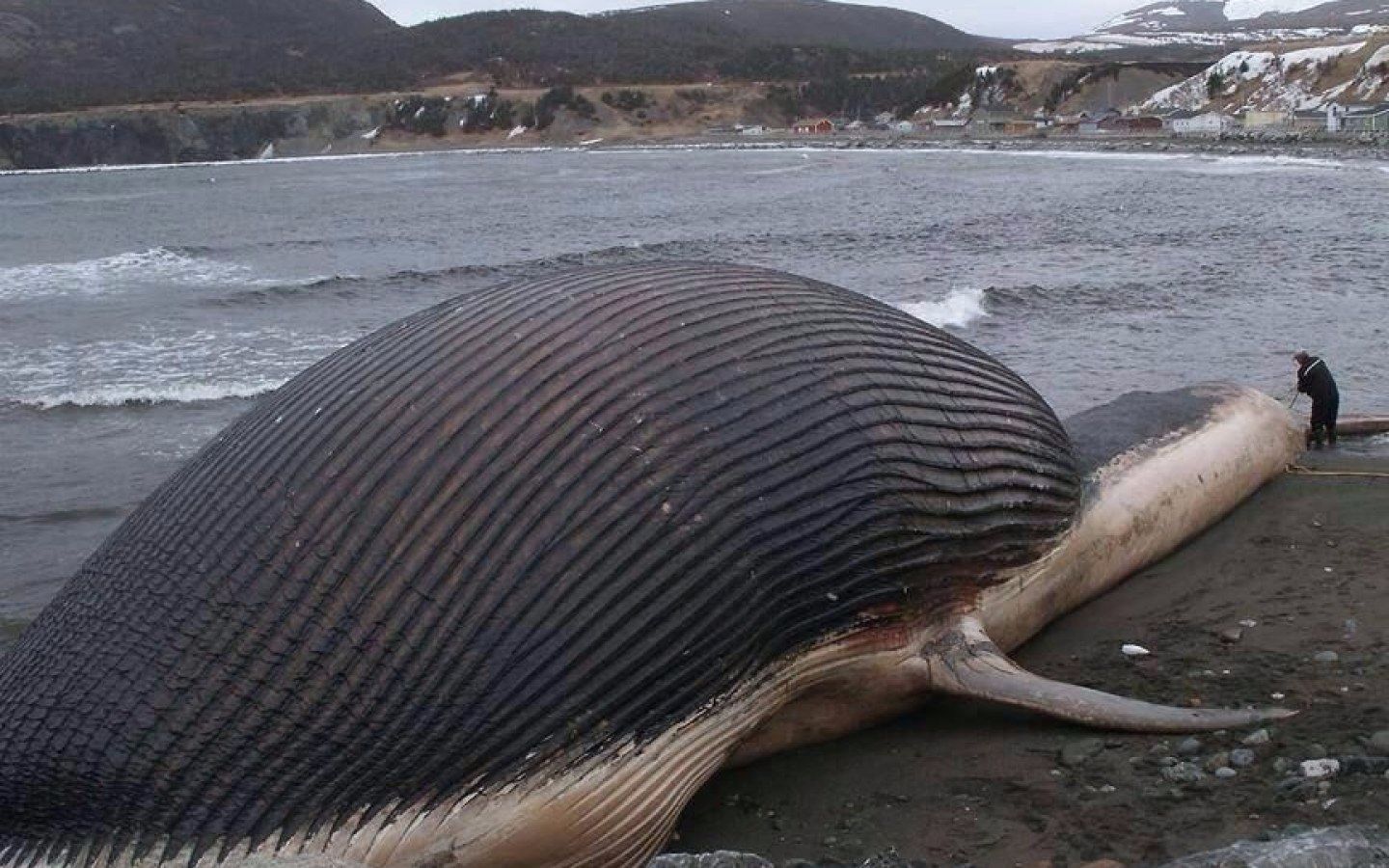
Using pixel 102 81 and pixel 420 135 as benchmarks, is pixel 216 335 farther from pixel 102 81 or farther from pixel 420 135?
pixel 102 81

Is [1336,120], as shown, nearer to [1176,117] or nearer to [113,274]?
[1176,117]

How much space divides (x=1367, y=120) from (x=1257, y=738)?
2942 inches

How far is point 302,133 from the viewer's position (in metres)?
143

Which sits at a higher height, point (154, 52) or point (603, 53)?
point (154, 52)

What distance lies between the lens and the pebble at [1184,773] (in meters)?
5.17

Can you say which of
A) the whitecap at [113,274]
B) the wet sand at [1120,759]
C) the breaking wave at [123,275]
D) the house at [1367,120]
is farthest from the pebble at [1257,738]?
the house at [1367,120]

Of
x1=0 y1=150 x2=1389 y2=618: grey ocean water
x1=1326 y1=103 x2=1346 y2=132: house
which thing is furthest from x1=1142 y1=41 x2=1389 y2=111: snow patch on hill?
x1=0 y1=150 x2=1389 y2=618: grey ocean water

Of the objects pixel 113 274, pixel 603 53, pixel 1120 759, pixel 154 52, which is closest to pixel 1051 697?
pixel 1120 759

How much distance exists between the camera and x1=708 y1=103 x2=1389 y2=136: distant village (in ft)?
243

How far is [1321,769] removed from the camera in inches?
198

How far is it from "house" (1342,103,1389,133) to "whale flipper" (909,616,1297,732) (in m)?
72.3

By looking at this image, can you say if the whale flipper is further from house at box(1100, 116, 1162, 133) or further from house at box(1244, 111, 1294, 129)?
house at box(1100, 116, 1162, 133)

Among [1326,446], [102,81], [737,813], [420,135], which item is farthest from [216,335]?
[102,81]

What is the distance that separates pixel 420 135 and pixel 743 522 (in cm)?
14479
